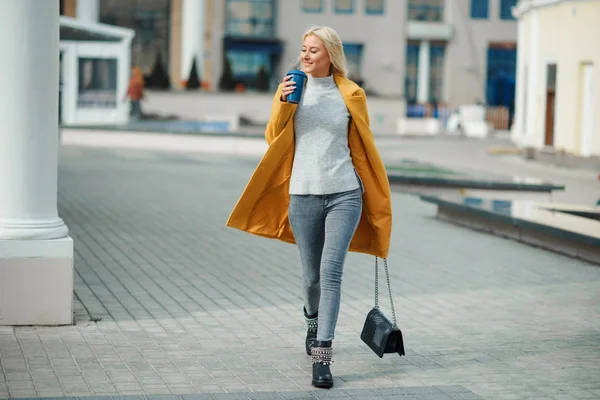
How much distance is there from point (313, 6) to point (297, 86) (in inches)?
2052

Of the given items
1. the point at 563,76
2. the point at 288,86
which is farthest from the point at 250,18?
the point at 288,86

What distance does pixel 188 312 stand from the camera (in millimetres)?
8367

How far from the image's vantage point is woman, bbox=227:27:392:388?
643 centimetres

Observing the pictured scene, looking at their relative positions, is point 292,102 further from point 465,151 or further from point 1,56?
point 465,151

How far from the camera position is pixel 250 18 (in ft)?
187

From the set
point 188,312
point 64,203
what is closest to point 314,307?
point 188,312

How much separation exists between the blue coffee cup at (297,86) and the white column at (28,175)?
2.12 metres

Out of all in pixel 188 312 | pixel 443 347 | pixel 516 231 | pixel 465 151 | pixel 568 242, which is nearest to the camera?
pixel 443 347

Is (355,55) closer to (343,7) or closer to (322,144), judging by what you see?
(343,7)

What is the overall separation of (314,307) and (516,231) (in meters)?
6.25

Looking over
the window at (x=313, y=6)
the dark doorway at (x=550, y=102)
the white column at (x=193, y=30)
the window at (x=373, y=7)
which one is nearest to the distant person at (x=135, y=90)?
the white column at (x=193, y=30)

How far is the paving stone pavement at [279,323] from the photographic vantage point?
6375 millimetres

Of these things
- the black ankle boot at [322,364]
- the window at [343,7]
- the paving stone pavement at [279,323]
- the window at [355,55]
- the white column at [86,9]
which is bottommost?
the paving stone pavement at [279,323]

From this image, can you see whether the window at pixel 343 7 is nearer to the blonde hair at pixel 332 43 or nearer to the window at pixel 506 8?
the window at pixel 506 8
